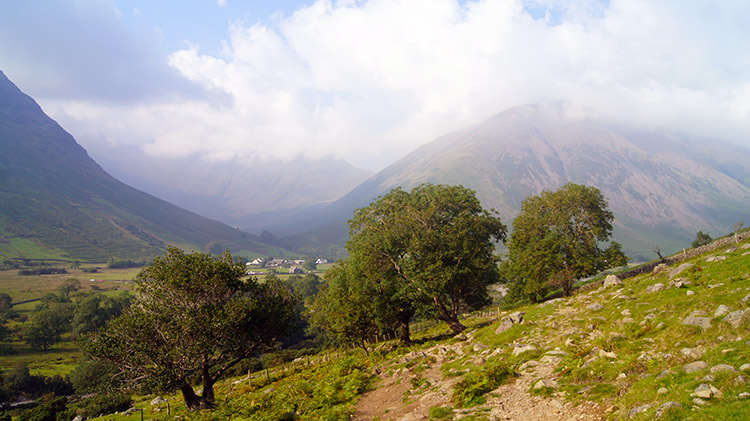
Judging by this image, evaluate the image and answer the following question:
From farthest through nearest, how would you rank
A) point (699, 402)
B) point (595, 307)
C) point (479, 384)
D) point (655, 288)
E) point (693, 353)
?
point (595, 307)
point (655, 288)
point (479, 384)
point (693, 353)
point (699, 402)

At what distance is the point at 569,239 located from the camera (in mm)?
45719

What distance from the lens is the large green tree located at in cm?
3525

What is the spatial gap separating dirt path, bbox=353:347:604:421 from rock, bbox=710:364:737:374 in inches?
134

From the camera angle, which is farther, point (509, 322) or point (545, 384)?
point (509, 322)

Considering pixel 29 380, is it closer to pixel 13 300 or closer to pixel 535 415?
pixel 13 300

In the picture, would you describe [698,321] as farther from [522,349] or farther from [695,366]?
[522,349]

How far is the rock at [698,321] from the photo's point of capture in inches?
581

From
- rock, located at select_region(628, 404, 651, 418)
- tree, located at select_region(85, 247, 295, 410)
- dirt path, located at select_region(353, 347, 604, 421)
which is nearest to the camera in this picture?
rock, located at select_region(628, 404, 651, 418)

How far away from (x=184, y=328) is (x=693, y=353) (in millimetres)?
31488

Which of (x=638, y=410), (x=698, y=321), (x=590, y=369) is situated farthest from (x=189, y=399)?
(x=698, y=321)

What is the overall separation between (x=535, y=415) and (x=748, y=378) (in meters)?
6.03

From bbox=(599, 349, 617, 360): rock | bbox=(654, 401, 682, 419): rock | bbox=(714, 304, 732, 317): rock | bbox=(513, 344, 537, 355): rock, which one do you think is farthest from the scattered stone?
bbox=(513, 344, 537, 355): rock

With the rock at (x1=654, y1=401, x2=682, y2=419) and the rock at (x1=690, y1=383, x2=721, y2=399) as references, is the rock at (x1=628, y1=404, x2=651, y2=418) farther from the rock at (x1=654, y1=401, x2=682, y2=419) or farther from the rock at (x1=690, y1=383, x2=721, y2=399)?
the rock at (x1=690, y1=383, x2=721, y2=399)

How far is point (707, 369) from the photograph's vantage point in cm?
1072
